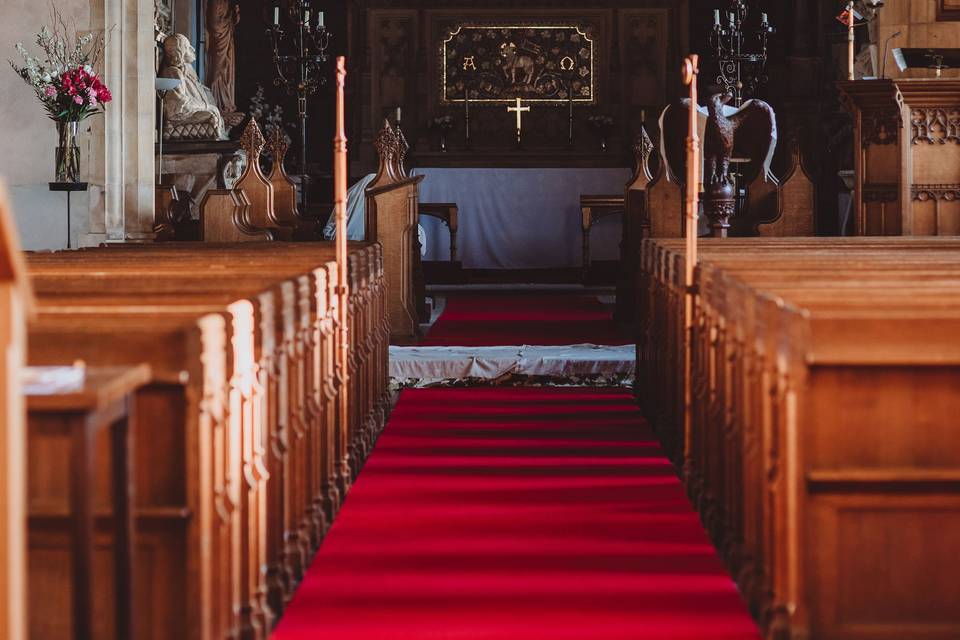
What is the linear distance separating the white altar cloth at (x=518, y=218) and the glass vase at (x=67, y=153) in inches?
173

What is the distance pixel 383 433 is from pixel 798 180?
3.77 m

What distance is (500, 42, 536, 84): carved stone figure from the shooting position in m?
14.9

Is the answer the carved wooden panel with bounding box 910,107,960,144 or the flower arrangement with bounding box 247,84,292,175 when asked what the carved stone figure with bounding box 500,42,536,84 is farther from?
the carved wooden panel with bounding box 910,107,960,144

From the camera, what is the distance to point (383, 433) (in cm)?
574

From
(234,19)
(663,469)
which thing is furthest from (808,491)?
(234,19)

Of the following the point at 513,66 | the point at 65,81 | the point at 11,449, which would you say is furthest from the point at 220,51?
the point at 11,449

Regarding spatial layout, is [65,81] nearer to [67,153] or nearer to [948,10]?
[67,153]

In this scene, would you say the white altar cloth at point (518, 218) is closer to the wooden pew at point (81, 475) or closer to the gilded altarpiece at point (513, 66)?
the gilded altarpiece at point (513, 66)

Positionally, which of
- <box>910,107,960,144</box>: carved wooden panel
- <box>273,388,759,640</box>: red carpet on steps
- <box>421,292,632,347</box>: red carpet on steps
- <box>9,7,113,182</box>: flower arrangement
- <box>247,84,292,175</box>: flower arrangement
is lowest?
<box>273,388,759,640</box>: red carpet on steps

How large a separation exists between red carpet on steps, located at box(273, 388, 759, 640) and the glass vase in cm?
378

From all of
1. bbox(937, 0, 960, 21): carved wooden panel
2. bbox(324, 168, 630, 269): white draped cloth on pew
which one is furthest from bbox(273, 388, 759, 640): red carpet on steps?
bbox(324, 168, 630, 269): white draped cloth on pew

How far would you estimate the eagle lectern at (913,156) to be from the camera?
7891 mm

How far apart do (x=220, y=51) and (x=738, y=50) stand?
18.2 feet

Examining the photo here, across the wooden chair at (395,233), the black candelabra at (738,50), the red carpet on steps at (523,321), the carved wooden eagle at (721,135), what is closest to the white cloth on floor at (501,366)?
the red carpet on steps at (523,321)
